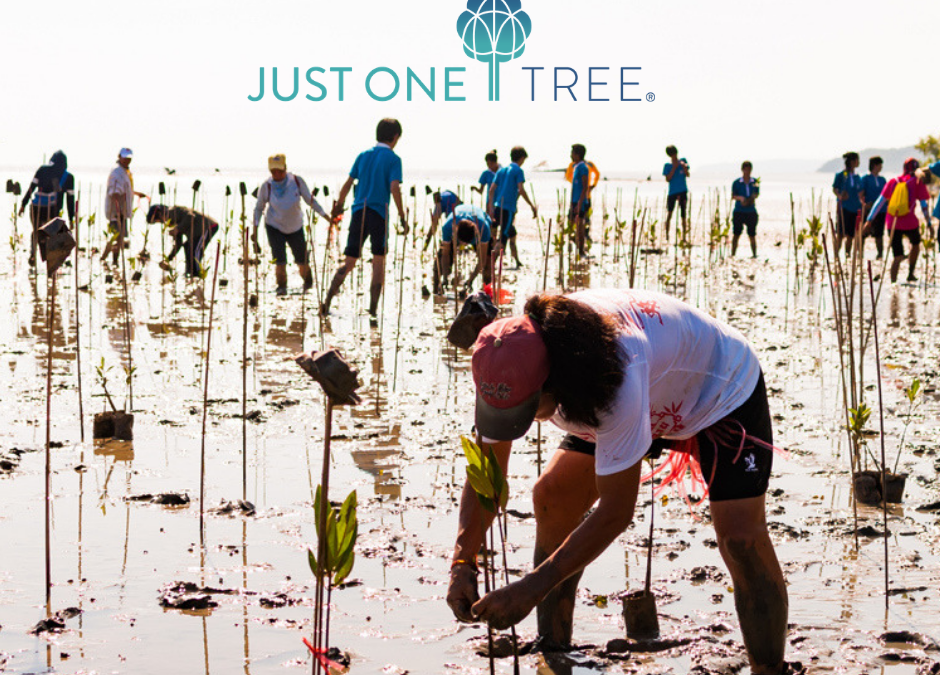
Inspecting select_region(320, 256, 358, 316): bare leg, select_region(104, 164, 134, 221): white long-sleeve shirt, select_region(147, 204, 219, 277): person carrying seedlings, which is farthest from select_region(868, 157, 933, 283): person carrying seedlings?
select_region(104, 164, 134, 221): white long-sleeve shirt

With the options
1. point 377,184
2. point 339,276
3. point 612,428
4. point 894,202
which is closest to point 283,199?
point 339,276

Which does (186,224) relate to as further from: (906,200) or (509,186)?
(906,200)

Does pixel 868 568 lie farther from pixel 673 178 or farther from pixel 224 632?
pixel 673 178

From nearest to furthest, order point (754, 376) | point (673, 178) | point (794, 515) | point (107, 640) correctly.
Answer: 1. point (754, 376)
2. point (107, 640)
3. point (794, 515)
4. point (673, 178)

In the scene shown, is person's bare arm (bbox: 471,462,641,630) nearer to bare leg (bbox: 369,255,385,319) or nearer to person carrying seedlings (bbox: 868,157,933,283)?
bare leg (bbox: 369,255,385,319)

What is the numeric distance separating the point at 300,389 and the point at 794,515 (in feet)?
10.4

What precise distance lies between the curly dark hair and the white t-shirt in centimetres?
3

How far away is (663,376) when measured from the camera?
2.71 metres

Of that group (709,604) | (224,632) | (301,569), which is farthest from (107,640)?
(709,604)

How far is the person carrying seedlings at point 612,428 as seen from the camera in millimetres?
2361

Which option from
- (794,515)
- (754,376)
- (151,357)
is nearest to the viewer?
(754,376)

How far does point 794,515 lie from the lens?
181 inches

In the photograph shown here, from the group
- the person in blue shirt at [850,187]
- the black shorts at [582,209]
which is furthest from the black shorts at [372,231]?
the person in blue shirt at [850,187]

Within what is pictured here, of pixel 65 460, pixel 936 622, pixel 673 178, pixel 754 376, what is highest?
pixel 673 178
